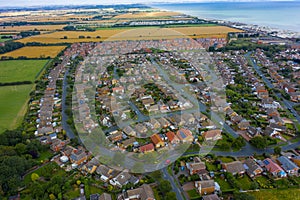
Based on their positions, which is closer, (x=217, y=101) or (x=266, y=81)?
(x=217, y=101)

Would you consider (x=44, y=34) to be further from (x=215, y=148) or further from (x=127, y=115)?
(x=215, y=148)

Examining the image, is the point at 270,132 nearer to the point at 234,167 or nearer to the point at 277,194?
the point at 234,167

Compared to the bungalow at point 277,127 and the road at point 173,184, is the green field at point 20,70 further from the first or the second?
the bungalow at point 277,127

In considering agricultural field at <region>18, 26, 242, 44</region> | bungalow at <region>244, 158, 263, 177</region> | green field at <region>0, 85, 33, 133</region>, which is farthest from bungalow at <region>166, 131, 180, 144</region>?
agricultural field at <region>18, 26, 242, 44</region>

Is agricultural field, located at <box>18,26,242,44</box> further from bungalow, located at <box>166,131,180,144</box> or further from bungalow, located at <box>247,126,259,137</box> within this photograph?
bungalow, located at <box>166,131,180,144</box>

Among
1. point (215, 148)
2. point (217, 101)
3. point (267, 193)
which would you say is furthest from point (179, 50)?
point (267, 193)

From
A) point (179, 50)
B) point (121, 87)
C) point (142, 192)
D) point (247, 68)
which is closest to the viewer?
point (142, 192)
